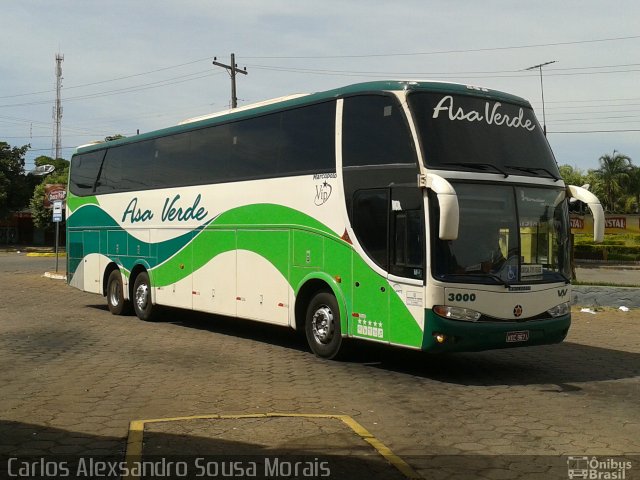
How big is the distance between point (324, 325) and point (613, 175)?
66470 mm

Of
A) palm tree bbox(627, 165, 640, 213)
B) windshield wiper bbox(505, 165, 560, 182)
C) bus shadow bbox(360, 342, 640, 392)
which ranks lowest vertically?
bus shadow bbox(360, 342, 640, 392)

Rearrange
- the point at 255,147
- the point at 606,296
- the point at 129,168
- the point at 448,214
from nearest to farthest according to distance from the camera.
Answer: the point at 448,214 < the point at 255,147 < the point at 129,168 < the point at 606,296

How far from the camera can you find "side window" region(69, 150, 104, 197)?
1875cm

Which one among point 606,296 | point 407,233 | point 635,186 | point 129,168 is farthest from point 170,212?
point 635,186

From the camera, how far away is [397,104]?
33.1 ft

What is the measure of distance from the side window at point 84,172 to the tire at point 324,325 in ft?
29.7

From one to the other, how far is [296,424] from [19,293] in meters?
18.2

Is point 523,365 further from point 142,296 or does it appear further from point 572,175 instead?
point 572,175

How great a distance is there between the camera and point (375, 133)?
10.5 metres

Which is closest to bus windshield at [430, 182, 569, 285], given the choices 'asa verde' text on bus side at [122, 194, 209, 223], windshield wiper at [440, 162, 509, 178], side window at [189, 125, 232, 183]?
windshield wiper at [440, 162, 509, 178]

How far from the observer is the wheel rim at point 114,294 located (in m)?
17.7

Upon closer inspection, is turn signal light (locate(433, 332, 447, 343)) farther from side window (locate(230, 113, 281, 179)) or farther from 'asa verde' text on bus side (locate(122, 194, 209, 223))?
'asa verde' text on bus side (locate(122, 194, 209, 223))

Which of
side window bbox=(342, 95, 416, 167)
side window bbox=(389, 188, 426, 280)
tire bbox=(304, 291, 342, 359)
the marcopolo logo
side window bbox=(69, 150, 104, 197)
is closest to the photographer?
the marcopolo logo

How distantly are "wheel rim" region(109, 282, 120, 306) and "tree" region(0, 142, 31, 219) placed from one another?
151 ft
